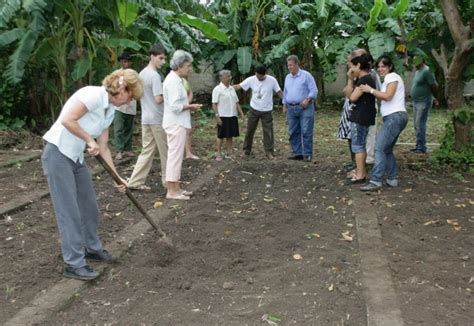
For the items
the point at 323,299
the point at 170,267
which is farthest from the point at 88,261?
the point at 323,299

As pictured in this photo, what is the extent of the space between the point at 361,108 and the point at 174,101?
244 centimetres

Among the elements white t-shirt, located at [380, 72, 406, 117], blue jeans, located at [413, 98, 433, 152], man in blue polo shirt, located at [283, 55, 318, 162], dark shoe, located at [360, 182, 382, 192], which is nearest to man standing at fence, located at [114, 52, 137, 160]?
man in blue polo shirt, located at [283, 55, 318, 162]

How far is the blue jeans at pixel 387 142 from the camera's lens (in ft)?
22.6

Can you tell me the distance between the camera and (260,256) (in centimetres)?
497

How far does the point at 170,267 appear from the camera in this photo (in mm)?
4746

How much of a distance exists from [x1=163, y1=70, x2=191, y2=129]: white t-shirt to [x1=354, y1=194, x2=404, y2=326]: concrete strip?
7.84 ft

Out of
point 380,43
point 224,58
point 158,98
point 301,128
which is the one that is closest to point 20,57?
point 158,98

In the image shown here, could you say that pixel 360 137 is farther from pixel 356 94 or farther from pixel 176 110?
pixel 176 110

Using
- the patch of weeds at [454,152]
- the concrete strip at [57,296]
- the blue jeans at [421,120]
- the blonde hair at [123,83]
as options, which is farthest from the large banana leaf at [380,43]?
the blonde hair at [123,83]

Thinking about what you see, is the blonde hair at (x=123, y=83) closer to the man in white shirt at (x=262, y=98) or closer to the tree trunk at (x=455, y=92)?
the man in white shirt at (x=262, y=98)

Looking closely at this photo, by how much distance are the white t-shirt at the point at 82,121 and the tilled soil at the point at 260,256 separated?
1.09 m

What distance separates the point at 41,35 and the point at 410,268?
8056 millimetres

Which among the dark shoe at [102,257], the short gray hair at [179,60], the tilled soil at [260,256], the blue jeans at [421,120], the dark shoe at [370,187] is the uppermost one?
the short gray hair at [179,60]

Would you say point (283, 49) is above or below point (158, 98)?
above
